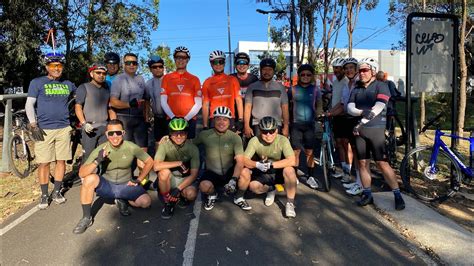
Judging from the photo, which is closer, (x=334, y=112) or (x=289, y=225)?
(x=289, y=225)

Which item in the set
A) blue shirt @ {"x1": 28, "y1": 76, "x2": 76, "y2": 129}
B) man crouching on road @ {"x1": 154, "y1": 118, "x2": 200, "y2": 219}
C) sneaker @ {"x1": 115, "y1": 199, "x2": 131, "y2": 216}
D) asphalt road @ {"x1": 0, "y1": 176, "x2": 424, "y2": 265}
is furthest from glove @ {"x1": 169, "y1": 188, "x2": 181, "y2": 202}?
blue shirt @ {"x1": 28, "y1": 76, "x2": 76, "y2": 129}

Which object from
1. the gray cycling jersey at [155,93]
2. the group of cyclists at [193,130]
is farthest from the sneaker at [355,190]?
the gray cycling jersey at [155,93]

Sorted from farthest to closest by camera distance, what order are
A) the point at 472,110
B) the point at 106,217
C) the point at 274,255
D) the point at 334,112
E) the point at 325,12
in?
the point at 472,110 → the point at 325,12 → the point at 334,112 → the point at 106,217 → the point at 274,255

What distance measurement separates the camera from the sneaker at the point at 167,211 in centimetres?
511

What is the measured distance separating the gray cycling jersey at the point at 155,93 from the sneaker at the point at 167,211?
1.71m

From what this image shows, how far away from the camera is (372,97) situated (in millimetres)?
5297

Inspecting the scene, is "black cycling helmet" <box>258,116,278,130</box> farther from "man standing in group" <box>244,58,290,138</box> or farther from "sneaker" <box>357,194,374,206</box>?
"sneaker" <box>357,194,374,206</box>

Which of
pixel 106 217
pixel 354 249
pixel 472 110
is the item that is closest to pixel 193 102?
pixel 106 217

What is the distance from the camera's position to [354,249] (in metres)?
4.15

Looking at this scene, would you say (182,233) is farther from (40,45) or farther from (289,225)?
(40,45)

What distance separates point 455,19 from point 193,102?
174 inches

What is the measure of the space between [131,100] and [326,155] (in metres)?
3.23

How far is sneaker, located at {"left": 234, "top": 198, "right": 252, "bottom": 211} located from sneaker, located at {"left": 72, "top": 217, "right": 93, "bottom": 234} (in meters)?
1.94

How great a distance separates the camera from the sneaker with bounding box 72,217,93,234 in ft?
15.3
